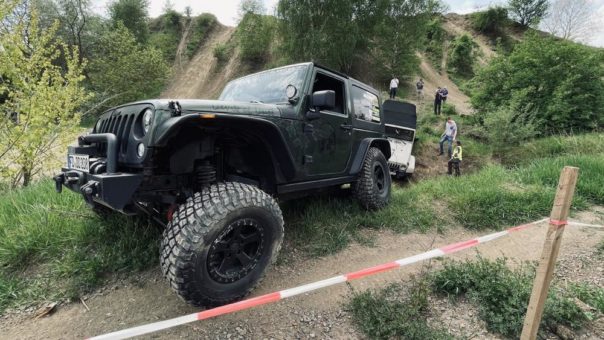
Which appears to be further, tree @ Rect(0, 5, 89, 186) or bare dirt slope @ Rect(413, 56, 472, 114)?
bare dirt slope @ Rect(413, 56, 472, 114)

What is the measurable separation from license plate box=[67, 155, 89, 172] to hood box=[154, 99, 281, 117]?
75 cm

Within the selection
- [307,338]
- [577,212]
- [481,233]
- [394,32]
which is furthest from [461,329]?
[394,32]

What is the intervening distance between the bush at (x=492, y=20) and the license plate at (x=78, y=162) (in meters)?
44.6

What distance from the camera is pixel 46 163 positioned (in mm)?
5141

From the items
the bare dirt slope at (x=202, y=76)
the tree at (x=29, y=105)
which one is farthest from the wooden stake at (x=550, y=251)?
the bare dirt slope at (x=202, y=76)

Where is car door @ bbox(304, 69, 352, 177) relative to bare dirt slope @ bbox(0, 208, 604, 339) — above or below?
above

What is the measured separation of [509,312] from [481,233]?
195cm

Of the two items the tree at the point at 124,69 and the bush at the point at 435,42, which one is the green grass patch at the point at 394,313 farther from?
the bush at the point at 435,42

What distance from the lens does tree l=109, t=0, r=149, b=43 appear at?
27406 mm

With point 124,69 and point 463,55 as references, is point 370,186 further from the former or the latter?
point 463,55

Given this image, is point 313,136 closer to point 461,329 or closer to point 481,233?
point 461,329

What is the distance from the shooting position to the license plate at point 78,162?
2020 mm

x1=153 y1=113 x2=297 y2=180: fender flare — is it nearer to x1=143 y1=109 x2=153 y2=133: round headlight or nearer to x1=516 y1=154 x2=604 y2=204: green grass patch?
x1=143 y1=109 x2=153 y2=133: round headlight

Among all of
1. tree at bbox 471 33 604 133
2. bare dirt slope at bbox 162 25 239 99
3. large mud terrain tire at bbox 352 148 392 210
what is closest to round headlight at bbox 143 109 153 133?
large mud terrain tire at bbox 352 148 392 210
